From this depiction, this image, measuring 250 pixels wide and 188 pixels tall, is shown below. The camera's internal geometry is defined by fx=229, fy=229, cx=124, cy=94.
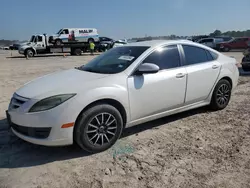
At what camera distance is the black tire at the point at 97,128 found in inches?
119

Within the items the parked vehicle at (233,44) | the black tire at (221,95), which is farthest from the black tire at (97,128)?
the parked vehicle at (233,44)

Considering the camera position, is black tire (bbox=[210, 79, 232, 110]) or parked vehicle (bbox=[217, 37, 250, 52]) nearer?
black tire (bbox=[210, 79, 232, 110])

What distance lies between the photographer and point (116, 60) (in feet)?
12.8

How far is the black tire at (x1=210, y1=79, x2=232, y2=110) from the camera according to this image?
4.66 metres

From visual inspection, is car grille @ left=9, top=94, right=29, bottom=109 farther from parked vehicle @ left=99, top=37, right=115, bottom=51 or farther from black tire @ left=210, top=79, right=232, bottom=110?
parked vehicle @ left=99, top=37, right=115, bottom=51

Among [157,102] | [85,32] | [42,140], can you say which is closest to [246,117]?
[157,102]

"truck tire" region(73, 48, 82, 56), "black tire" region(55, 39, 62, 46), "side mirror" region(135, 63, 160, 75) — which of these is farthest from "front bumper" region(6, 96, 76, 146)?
"truck tire" region(73, 48, 82, 56)

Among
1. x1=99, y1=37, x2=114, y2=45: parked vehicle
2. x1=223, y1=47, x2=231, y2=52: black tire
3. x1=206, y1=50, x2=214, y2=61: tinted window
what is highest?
x1=99, y1=37, x2=114, y2=45: parked vehicle

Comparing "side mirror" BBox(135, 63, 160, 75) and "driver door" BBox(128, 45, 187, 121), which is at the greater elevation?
"side mirror" BBox(135, 63, 160, 75)

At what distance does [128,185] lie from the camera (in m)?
2.52

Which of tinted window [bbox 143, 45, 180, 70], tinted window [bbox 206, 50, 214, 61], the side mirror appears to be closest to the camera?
the side mirror

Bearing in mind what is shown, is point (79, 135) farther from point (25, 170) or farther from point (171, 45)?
point (171, 45)

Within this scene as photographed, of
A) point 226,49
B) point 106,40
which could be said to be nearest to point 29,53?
point 106,40

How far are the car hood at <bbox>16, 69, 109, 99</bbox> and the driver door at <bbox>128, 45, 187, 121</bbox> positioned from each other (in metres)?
0.55
